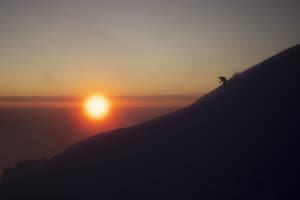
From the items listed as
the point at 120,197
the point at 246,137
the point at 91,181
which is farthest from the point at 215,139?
the point at 91,181

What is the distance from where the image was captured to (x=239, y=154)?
3472cm

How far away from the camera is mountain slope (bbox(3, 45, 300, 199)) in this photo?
3200 centimetres

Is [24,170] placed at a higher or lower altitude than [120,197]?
higher

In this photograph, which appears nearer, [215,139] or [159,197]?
[159,197]

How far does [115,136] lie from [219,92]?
11224 mm

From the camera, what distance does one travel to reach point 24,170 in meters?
57.1

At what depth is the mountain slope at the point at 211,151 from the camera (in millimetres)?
32000

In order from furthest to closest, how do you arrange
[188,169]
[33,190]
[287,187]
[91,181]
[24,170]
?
[24,170] → [33,190] → [91,181] → [188,169] → [287,187]

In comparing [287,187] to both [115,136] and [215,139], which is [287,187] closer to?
[215,139]

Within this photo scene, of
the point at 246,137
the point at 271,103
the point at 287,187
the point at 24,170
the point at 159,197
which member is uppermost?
the point at 24,170

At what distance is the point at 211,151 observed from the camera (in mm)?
37375

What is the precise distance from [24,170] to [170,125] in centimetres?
2126

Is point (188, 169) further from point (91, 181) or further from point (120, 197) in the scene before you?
point (91, 181)

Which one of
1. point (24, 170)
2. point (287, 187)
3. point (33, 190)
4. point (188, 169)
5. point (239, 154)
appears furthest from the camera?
point (24, 170)
